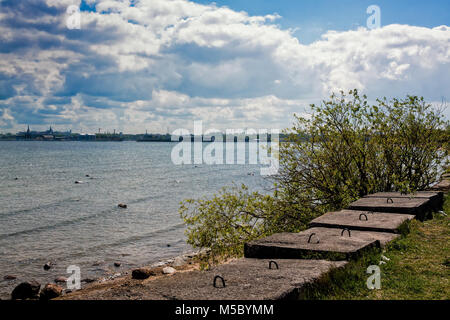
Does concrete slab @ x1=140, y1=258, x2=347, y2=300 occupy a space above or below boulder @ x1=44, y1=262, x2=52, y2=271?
above

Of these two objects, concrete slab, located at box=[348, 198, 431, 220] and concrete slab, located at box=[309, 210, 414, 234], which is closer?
concrete slab, located at box=[309, 210, 414, 234]

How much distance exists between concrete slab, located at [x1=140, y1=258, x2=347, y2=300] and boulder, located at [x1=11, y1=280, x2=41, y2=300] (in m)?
10.6

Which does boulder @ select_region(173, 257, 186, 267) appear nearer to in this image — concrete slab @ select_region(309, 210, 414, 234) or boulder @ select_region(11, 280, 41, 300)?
boulder @ select_region(11, 280, 41, 300)

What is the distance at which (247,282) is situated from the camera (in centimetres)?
405

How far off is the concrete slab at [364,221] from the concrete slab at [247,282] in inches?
81.5

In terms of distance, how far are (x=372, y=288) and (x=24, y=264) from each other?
16429mm

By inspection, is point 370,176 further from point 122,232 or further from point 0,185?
point 0,185

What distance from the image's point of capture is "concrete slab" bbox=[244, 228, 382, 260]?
5.09 m

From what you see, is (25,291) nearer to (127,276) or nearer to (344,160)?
(127,276)

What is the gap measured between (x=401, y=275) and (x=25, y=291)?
40.3ft

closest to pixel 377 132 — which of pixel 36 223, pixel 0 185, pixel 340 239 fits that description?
pixel 340 239

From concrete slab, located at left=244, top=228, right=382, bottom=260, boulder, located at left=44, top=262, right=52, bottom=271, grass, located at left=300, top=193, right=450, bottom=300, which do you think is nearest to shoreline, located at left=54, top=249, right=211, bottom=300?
boulder, located at left=44, top=262, right=52, bottom=271

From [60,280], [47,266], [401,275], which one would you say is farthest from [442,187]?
[47,266]

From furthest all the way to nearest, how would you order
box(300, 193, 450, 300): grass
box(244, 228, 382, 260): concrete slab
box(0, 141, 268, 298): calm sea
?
box(0, 141, 268, 298): calm sea < box(244, 228, 382, 260): concrete slab < box(300, 193, 450, 300): grass
